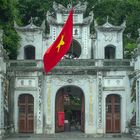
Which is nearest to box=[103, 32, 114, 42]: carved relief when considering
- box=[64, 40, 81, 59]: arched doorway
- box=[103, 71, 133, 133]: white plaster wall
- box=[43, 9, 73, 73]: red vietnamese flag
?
box=[64, 40, 81, 59]: arched doorway

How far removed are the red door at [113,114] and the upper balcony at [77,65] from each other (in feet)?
7.19

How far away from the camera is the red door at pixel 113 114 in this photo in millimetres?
29828

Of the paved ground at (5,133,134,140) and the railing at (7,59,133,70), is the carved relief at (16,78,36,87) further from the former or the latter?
the paved ground at (5,133,134,140)

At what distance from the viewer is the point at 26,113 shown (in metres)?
29.9

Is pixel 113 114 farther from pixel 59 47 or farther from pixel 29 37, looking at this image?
pixel 29 37

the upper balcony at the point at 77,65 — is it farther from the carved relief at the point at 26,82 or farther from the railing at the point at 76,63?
the carved relief at the point at 26,82

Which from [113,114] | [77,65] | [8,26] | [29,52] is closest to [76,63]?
[77,65]

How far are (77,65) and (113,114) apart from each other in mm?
4346

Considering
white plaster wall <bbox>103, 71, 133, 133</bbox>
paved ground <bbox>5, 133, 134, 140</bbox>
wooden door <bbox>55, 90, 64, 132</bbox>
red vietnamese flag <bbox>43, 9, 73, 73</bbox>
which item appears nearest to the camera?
red vietnamese flag <bbox>43, 9, 73, 73</bbox>

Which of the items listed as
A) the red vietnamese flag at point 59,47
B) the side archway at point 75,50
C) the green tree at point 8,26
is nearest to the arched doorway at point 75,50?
the side archway at point 75,50

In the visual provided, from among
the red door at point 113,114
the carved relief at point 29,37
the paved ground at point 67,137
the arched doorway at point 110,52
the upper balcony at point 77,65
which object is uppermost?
the carved relief at point 29,37

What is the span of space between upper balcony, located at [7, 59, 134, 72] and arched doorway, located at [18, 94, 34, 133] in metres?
2.09

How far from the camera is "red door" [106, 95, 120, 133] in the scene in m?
29.8

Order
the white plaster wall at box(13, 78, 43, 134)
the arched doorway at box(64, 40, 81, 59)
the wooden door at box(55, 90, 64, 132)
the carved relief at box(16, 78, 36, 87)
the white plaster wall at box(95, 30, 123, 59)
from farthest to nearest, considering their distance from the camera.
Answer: the arched doorway at box(64, 40, 81, 59) < the white plaster wall at box(95, 30, 123, 59) < the wooden door at box(55, 90, 64, 132) < the carved relief at box(16, 78, 36, 87) < the white plaster wall at box(13, 78, 43, 134)
